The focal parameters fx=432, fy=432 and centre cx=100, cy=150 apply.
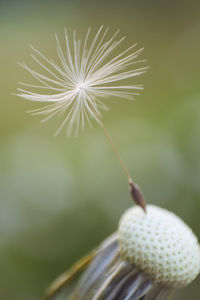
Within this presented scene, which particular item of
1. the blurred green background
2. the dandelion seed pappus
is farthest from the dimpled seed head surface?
the blurred green background

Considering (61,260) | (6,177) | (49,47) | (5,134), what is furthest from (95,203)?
(49,47)

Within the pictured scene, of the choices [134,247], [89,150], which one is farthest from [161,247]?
[89,150]

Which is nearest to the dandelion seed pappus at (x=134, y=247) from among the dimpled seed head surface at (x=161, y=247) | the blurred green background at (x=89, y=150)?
the dimpled seed head surface at (x=161, y=247)

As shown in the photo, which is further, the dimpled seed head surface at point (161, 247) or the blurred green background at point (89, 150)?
the blurred green background at point (89, 150)

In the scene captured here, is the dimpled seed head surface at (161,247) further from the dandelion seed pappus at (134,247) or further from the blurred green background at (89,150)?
the blurred green background at (89,150)

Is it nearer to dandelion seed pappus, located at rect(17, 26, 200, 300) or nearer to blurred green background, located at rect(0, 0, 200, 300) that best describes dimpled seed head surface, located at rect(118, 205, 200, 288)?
dandelion seed pappus, located at rect(17, 26, 200, 300)

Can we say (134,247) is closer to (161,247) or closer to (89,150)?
(161,247)

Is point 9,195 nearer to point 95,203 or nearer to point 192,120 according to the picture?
point 95,203
